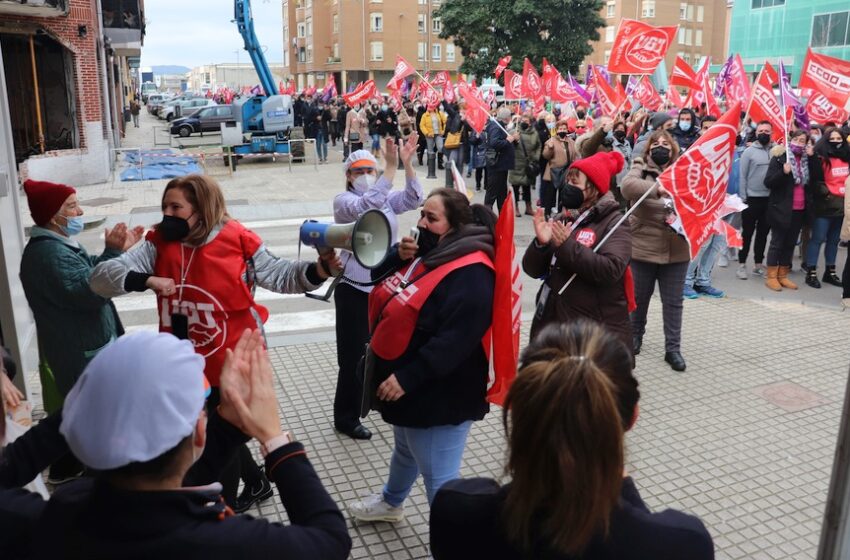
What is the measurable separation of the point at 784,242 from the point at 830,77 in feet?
13.8

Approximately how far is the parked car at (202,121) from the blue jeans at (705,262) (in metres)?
31.4

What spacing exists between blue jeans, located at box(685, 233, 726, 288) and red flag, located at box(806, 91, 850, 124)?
463 centimetres

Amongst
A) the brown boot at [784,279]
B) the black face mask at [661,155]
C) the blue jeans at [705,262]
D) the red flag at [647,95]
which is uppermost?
the red flag at [647,95]

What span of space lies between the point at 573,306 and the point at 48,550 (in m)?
3.69

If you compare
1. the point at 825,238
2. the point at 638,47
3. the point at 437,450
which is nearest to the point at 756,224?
the point at 825,238

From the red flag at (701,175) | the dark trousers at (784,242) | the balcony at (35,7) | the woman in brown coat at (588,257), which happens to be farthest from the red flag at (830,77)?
A: the balcony at (35,7)

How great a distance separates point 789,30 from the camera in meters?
54.4

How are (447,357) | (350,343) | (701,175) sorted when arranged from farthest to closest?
1. (701,175)
2. (350,343)
3. (447,357)

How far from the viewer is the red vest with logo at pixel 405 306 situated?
3.65m

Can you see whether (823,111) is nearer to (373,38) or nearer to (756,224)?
(756,224)

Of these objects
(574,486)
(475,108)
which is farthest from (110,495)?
(475,108)

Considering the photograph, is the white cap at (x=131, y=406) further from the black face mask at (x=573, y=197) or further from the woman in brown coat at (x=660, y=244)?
the woman in brown coat at (x=660, y=244)

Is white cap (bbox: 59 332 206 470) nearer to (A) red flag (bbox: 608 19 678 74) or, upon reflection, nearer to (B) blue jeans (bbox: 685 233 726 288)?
(B) blue jeans (bbox: 685 233 726 288)

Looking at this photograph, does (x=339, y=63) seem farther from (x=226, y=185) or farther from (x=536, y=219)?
(x=536, y=219)
